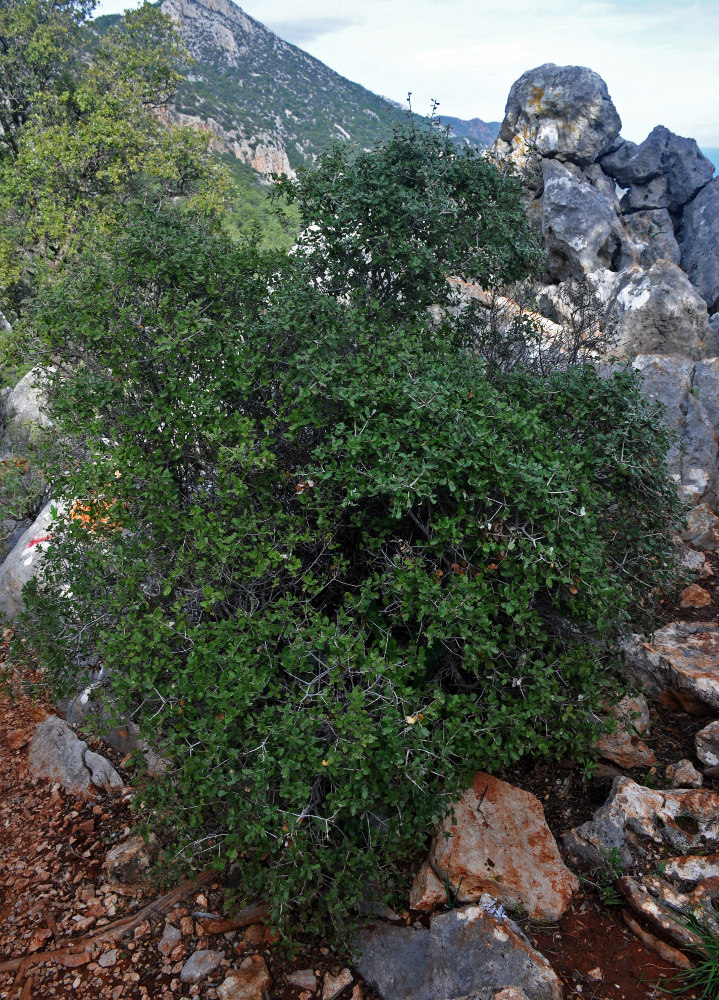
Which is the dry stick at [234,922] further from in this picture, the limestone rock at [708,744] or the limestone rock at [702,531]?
the limestone rock at [702,531]

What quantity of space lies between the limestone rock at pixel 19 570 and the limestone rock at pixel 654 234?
19.8 meters

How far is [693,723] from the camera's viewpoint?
5.59 meters

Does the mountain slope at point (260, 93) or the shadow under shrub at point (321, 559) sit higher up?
the mountain slope at point (260, 93)

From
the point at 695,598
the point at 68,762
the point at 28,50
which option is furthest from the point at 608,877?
the point at 28,50

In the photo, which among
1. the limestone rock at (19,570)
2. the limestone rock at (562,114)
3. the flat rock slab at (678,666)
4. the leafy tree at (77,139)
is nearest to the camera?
the flat rock slab at (678,666)

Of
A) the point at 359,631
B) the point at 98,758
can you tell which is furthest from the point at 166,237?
the point at 98,758

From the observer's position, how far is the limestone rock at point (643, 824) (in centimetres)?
436

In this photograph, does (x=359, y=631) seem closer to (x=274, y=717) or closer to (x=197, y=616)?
(x=274, y=717)

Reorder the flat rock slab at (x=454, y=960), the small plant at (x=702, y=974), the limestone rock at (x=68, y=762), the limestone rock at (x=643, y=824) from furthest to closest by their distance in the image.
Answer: the limestone rock at (x=68, y=762) → the limestone rock at (x=643, y=824) → the flat rock slab at (x=454, y=960) → the small plant at (x=702, y=974)

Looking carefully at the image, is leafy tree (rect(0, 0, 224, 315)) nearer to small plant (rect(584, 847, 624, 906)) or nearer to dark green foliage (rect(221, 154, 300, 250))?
dark green foliage (rect(221, 154, 300, 250))

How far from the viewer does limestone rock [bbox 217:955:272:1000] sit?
3.92 meters

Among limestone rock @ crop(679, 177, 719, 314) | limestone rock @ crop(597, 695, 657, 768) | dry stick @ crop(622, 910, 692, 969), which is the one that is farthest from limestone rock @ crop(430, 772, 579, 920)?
limestone rock @ crop(679, 177, 719, 314)

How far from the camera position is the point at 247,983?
3.99 metres

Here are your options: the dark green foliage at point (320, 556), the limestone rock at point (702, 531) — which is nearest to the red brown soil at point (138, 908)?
the dark green foliage at point (320, 556)
